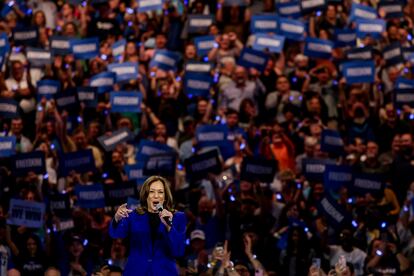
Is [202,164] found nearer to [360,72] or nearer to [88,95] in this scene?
[88,95]

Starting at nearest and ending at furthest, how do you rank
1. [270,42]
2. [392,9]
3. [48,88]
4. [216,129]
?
1. [216,129]
2. [48,88]
3. [270,42]
4. [392,9]

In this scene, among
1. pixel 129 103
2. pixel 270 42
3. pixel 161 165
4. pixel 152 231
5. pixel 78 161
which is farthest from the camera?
pixel 270 42

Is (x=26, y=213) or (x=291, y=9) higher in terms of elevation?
(x=291, y=9)

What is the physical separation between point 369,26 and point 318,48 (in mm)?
934

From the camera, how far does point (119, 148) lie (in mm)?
17328

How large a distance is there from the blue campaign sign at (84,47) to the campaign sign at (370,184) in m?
4.42

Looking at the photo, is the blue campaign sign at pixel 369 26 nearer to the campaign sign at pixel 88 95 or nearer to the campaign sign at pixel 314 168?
the campaign sign at pixel 314 168

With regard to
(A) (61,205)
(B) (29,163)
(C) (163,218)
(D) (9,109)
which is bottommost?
(A) (61,205)

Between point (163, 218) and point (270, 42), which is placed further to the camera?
point (270, 42)

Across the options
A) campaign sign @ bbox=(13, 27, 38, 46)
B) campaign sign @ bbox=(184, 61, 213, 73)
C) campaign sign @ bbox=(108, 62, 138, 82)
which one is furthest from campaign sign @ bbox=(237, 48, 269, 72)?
campaign sign @ bbox=(13, 27, 38, 46)

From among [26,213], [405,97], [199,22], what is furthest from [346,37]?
[26,213]

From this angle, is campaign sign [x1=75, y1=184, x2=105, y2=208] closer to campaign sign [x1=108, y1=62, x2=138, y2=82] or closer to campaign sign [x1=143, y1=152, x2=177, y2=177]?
campaign sign [x1=143, y1=152, x2=177, y2=177]

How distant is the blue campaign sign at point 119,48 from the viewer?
19344mm

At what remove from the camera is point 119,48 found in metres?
19.4
